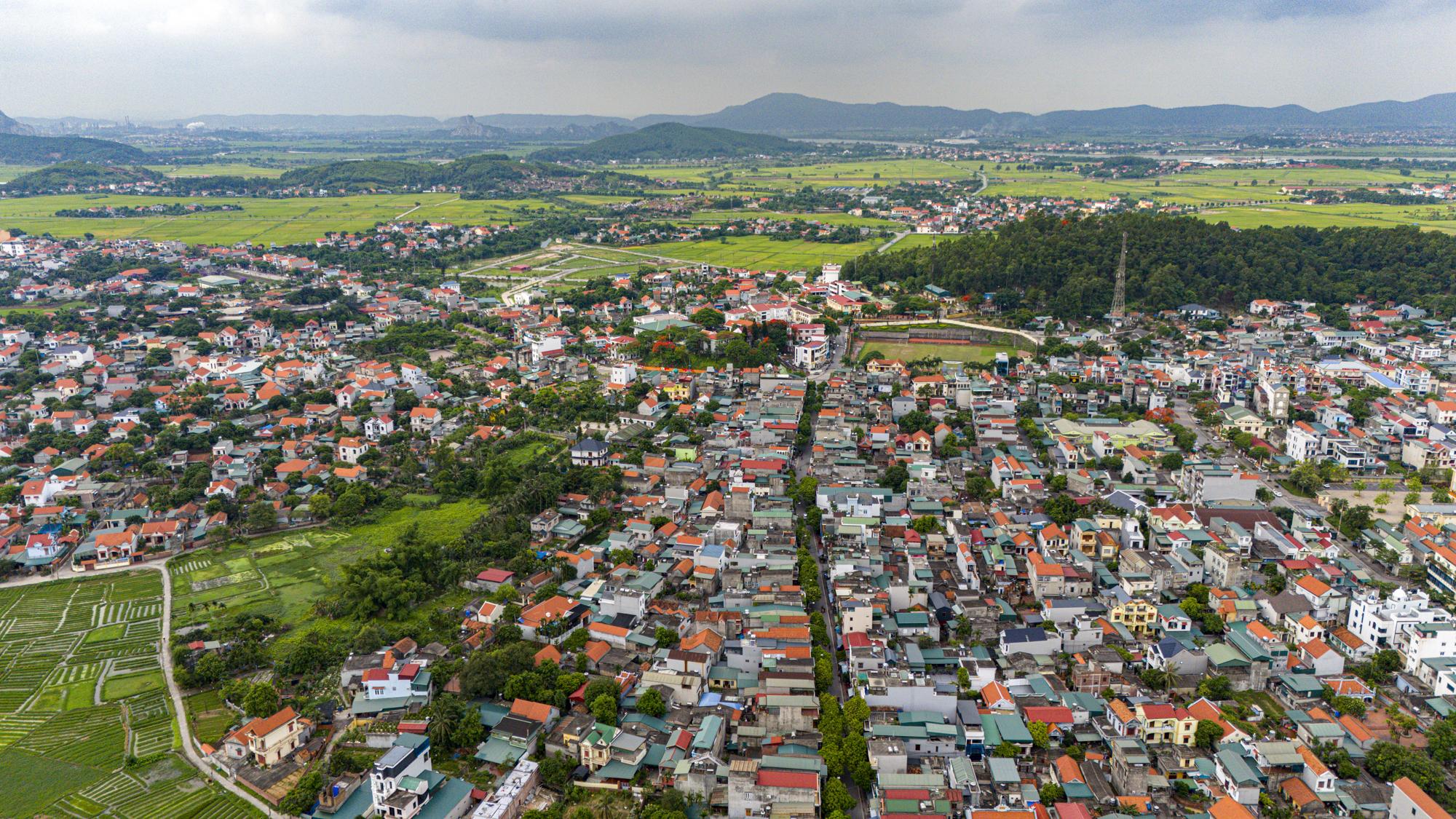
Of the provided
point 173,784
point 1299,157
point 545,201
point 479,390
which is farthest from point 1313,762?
point 1299,157

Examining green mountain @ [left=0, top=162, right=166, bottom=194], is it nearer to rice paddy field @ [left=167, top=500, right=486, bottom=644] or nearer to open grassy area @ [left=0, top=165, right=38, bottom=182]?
open grassy area @ [left=0, top=165, right=38, bottom=182]

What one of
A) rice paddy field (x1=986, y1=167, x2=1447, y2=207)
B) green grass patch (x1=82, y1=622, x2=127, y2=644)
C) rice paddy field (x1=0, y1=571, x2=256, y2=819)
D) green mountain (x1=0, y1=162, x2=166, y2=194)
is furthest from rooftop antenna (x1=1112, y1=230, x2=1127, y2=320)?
green mountain (x1=0, y1=162, x2=166, y2=194)

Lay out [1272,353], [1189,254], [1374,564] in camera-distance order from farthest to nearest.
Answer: [1189,254] → [1272,353] → [1374,564]

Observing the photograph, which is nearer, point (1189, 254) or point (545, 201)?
point (1189, 254)

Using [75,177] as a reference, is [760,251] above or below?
below

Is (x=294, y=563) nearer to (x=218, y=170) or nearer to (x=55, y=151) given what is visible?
(x=218, y=170)

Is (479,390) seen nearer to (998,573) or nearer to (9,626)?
(9,626)

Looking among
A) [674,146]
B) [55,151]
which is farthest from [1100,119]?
[55,151]
